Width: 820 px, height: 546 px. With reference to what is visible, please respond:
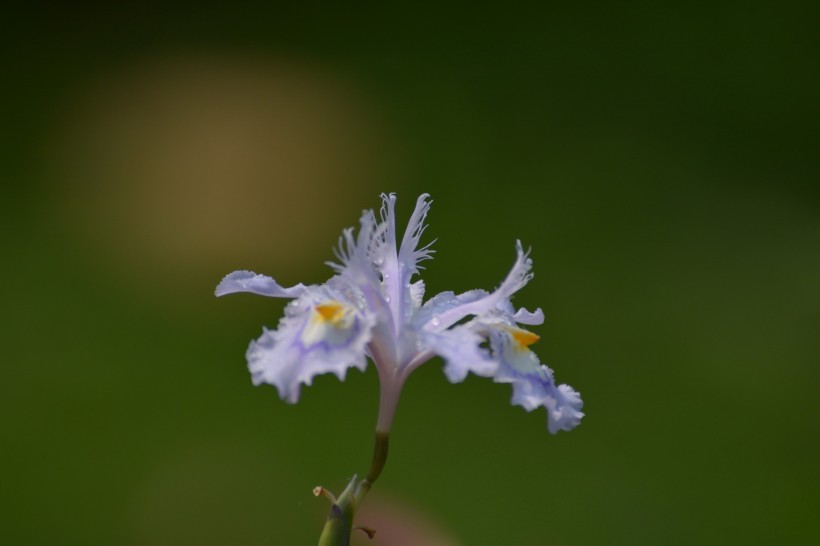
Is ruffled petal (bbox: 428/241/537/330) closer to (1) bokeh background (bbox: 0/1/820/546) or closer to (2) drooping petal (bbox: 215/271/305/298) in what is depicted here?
(2) drooping petal (bbox: 215/271/305/298)

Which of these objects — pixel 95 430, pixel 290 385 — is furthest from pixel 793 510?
pixel 290 385

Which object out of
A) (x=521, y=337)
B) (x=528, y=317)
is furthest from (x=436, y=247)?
(x=521, y=337)

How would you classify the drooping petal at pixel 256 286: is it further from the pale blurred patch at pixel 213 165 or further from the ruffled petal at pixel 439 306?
the pale blurred patch at pixel 213 165

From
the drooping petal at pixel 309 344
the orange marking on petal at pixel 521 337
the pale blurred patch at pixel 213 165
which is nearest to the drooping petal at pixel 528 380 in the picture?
the orange marking on petal at pixel 521 337

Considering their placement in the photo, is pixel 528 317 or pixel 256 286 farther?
pixel 528 317

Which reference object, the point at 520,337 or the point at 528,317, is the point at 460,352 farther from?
the point at 528,317

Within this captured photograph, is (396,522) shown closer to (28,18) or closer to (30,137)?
(30,137)
